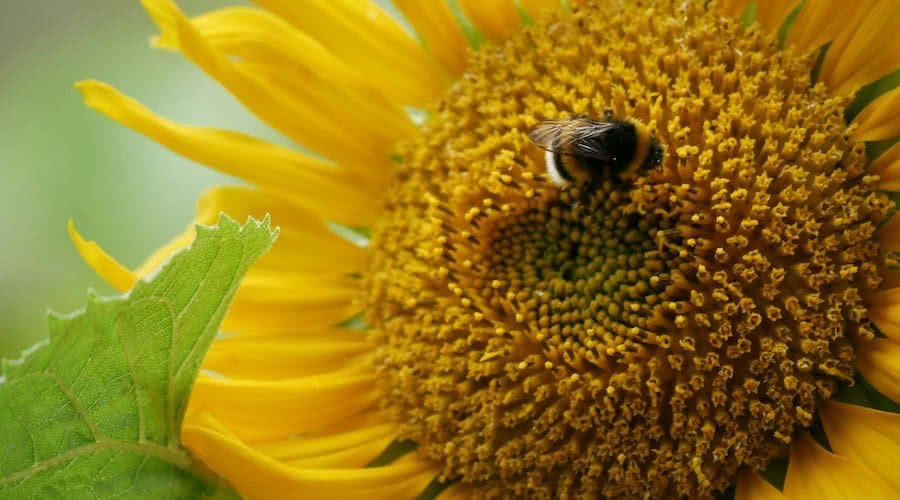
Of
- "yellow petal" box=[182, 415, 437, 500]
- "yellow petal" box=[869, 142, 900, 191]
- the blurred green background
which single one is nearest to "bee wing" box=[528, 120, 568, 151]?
"yellow petal" box=[869, 142, 900, 191]

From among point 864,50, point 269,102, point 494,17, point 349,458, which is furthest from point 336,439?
point 864,50

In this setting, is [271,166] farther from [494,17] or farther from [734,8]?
[734,8]

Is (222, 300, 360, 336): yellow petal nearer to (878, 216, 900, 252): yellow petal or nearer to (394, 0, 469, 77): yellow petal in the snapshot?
(394, 0, 469, 77): yellow petal

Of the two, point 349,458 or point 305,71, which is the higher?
point 305,71

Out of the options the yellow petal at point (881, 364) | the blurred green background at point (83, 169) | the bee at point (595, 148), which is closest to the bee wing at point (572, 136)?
the bee at point (595, 148)

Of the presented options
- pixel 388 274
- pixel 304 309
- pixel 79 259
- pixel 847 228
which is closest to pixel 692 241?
A: pixel 847 228
